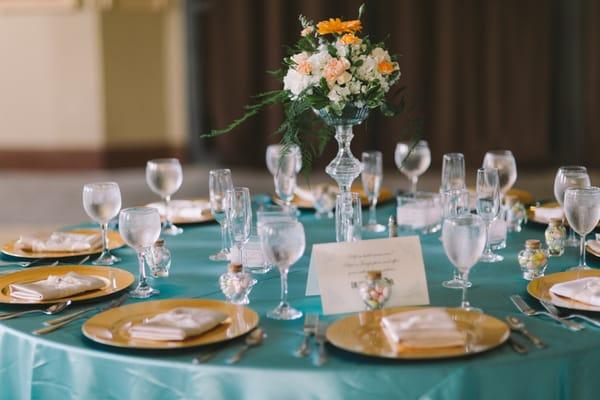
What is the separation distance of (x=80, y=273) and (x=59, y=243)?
1.04 feet

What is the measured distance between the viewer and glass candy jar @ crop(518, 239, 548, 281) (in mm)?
2051

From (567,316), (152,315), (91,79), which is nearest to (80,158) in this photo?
(91,79)

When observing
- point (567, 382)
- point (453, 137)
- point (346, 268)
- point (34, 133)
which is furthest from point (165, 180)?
point (34, 133)

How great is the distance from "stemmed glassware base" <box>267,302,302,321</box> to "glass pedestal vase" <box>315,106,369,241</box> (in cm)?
51

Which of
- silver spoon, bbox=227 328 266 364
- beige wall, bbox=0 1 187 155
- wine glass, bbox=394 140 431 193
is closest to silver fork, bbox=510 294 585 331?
silver spoon, bbox=227 328 266 364

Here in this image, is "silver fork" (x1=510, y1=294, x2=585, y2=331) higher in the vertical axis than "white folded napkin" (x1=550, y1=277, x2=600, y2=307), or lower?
lower

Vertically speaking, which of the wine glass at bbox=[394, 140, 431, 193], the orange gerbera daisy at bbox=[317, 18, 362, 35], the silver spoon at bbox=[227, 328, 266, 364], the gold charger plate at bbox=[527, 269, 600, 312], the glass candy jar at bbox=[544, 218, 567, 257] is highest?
the orange gerbera daisy at bbox=[317, 18, 362, 35]

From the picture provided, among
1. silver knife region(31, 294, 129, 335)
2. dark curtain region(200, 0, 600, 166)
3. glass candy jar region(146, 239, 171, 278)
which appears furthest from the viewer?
dark curtain region(200, 0, 600, 166)

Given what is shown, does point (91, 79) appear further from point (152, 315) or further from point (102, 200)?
point (152, 315)

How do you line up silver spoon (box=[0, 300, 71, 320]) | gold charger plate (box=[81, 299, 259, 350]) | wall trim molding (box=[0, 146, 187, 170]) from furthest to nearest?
wall trim molding (box=[0, 146, 187, 170]) < silver spoon (box=[0, 300, 71, 320]) < gold charger plate (box=[81, 299, 259, 350])

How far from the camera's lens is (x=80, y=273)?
2141 millimetres

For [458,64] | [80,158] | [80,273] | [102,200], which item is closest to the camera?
[80,273]

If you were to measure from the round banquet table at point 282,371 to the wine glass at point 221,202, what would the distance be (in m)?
0.51

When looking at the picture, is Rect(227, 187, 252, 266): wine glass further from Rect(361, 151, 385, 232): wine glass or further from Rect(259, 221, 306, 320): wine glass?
Rect(361, 151, 385, 232): wine glass
